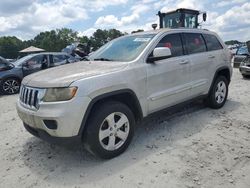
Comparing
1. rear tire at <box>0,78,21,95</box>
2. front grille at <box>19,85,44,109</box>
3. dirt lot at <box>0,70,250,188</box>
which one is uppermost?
front grille at <box>19,85,44,109</box>

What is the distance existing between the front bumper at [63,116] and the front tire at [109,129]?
214 millimetres

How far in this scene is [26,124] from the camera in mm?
4117

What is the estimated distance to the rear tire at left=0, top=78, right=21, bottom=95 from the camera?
10430 millimetres

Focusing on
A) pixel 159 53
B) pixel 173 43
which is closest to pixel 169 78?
pixel 159 53

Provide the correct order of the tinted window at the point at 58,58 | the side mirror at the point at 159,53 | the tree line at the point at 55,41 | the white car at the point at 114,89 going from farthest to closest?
the tree line at the point at 55,41
the tinted window at the point at 58,58
the side mirror at the point at 159,53
the white car at the point at 114,89

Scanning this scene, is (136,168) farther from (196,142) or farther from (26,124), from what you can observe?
(26,124)

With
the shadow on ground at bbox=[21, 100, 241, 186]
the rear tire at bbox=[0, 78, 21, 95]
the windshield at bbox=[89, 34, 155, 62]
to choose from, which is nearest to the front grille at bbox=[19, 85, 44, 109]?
the shadow on ground at bbox=[21, 100, 241, 186]

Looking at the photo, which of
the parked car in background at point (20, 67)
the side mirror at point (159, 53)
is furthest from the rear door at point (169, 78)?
the parked car in background at point (20, 67)

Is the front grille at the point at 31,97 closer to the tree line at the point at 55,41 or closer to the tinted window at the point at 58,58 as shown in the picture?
the tinted window at the point at 58,58

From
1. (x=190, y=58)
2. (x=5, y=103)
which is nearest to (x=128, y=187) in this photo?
(x=190, y=58)

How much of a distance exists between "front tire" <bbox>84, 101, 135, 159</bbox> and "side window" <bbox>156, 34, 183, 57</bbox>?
4.97ft

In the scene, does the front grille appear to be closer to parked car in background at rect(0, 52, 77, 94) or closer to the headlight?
the headlight

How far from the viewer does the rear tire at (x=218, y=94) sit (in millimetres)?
6125

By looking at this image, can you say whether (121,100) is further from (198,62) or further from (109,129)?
(198,62)
